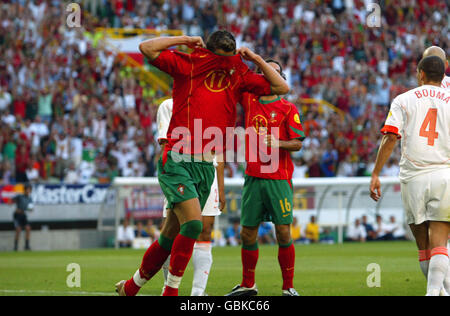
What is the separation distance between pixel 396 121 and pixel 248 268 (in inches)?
108

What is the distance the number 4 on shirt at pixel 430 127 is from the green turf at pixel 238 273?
2.29 metres

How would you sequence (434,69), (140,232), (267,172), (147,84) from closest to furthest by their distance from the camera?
(434,69), (267,172), (140,232), (147,84)

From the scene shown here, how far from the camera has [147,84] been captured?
28.5 m

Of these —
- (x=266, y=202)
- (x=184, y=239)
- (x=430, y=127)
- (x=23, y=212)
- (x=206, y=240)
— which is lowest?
(x=23, y=212)

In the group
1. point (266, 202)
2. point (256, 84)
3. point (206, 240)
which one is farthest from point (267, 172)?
point (256, 84)

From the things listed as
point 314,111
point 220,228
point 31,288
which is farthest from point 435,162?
point 314,111

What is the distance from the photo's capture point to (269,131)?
970 centimetres

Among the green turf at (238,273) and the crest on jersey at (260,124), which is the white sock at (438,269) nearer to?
the green turf at (238,273)

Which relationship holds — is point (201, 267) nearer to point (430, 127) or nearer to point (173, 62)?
point (173, 62)

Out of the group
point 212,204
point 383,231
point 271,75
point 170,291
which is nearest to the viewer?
point 170,291

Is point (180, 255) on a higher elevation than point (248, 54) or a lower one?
lower

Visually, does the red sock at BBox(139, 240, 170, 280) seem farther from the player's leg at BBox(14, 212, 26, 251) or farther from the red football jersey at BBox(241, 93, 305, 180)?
the player's leg at BBox(14, 212, 26, 251)

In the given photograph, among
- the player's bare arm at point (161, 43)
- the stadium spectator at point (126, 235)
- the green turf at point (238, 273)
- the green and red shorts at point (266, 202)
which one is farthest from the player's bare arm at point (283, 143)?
the stadium spectator at point (126, 235)

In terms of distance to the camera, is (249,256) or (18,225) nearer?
(249,256)
